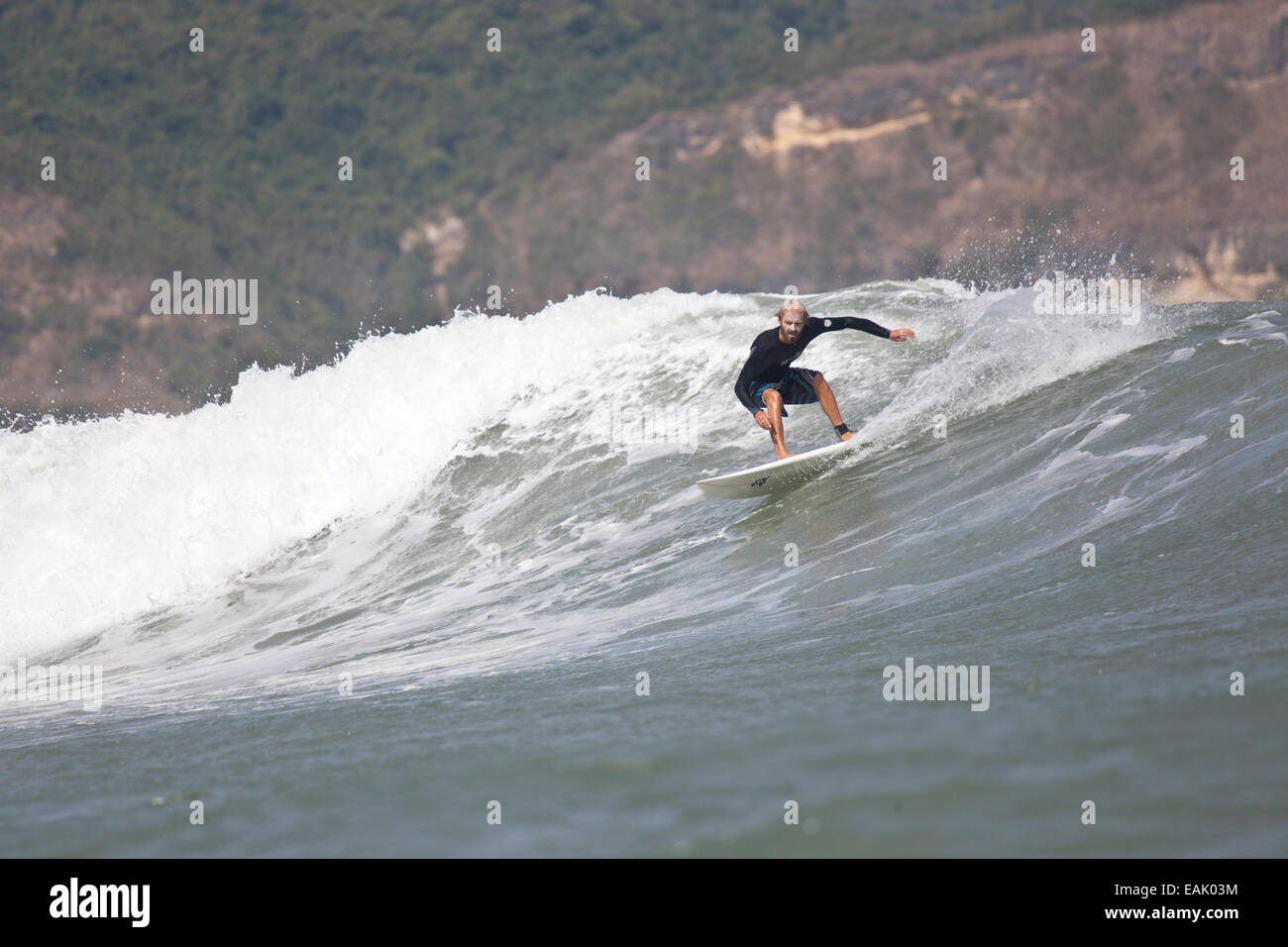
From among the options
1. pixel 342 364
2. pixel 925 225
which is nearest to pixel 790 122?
pixel 925 225

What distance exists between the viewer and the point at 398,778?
457 centimetres

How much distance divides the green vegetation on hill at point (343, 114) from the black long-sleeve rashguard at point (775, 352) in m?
57.9

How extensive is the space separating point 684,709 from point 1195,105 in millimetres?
65362

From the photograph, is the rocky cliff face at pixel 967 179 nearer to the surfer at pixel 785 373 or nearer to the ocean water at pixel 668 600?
the ocean water at pixel 668 600

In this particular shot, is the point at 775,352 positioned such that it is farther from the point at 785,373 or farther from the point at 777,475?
the point at 777,475

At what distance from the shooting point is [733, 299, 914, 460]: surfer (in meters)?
9.26

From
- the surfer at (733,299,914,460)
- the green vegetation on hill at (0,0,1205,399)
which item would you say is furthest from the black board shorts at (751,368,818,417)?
the green vegetation on hill at (0,0,1205,399)

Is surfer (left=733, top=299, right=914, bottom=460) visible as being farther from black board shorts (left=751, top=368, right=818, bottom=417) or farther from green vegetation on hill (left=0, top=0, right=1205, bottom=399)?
green vegetation on hill (left=0, top=0, right=1205, bottom=399)

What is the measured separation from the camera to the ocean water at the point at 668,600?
4.03m

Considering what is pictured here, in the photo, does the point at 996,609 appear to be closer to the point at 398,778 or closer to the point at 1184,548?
the point at 1184,548

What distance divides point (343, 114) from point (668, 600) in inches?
3058

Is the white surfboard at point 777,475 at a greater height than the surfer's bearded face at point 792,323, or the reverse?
the surfer's bearded face at point 792,323

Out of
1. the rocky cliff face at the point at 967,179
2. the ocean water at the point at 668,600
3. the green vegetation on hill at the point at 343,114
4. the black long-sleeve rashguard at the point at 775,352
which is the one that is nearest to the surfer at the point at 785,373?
the black long-sleeve rashguard at the point at 775,352

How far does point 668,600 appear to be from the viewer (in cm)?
778
